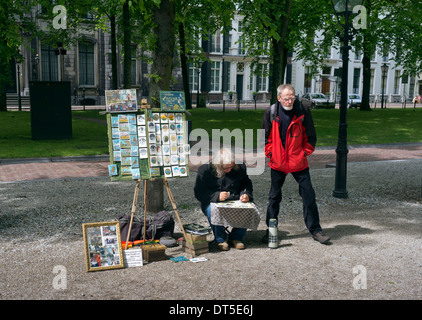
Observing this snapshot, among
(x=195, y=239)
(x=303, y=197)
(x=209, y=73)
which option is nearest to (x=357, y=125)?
(x=303, y=197)

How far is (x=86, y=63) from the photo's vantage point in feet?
135

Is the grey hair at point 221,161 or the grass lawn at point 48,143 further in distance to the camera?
the grass lawn at point 48,143

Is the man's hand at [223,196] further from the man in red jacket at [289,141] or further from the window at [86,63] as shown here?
the window at [86,63]

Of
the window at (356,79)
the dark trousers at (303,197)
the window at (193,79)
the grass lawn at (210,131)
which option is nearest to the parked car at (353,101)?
the window at (356,79)

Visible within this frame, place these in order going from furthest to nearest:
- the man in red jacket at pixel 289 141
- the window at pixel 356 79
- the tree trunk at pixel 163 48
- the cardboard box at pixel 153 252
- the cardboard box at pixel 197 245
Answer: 1. the window at pixel 356 79
2. the tree trunk at pixel 163 48
3. the man in red jacket at pixel 289 141
4. the cardboard box at pixel 197 245
5. the cardboard box at pixel 153 252

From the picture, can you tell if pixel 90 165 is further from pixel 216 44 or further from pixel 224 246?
pixel 216 44

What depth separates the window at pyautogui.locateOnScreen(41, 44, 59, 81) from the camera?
39.4 metres

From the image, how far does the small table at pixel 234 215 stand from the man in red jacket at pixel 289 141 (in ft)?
1.37

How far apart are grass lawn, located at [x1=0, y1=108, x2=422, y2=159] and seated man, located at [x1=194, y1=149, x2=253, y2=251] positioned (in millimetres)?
8549

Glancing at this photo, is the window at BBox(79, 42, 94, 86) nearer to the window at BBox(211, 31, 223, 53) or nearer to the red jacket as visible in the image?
the window at BBox(211, 31, 223, 53)

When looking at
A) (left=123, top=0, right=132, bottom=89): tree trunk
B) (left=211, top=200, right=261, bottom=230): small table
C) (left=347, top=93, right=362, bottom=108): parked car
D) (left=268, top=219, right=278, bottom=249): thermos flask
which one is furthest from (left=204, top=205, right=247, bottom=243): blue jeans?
(left=347, top=93, right=362, bottom=108): parked car

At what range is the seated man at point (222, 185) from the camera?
5.72 meters
